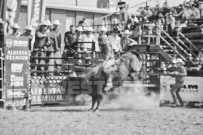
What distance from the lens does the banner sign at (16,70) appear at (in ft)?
37.1

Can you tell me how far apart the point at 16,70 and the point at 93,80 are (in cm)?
201

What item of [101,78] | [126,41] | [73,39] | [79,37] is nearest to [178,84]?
[126,41]

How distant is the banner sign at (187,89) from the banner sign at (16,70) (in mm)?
4879

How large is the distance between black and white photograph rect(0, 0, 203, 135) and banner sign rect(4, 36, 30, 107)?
2 centimetres

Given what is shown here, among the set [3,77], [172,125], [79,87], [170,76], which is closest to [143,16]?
[170,76]

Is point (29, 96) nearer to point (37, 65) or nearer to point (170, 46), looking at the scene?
point (37, 65)

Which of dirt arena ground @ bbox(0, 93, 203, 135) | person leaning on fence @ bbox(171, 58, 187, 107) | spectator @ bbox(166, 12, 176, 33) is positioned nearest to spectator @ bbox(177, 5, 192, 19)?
spectator @ bbox(166, 12, 176, 33)

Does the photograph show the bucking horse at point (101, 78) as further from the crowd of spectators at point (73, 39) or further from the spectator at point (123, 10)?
the spectator at point (123, 10)

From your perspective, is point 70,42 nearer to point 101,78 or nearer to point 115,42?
point 115,42

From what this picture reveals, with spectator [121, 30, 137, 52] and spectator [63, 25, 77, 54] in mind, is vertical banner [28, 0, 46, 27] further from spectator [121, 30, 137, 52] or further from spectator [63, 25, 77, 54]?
spectator [121, 30, 137, 52]

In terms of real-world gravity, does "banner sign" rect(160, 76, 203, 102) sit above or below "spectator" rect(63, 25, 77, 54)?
below

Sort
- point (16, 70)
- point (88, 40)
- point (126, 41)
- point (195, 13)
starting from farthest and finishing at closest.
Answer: point (195, 13), point (126, 41), point (88, 40), point (16, 70)

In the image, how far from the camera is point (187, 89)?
1469 centimetres

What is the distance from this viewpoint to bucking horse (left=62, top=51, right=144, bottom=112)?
1190 centimetres
